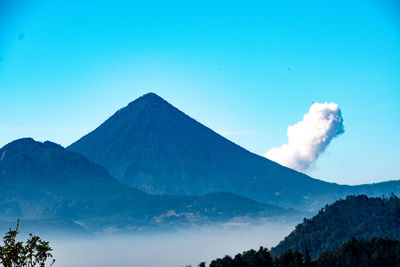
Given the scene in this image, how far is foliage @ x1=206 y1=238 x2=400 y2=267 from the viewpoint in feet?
597

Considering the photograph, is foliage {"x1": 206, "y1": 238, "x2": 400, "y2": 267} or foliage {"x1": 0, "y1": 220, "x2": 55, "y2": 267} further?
foliage {"x1": 206, "y1": 238, "x2": 400, "y2": 267}

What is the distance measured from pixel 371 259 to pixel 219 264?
40.2m

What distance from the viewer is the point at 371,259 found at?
183 meters

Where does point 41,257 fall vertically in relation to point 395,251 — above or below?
below

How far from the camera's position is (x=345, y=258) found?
186 metres

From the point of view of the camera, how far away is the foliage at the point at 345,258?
182000mm

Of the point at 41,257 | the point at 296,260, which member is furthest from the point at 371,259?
the point at 41,257

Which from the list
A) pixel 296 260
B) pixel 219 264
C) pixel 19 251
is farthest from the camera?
pixel 219 264

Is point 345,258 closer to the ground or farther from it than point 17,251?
farther from it

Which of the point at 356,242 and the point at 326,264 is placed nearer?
the point at 326,264

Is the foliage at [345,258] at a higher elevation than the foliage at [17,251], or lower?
higher

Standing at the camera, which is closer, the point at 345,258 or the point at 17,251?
the point at 17,251

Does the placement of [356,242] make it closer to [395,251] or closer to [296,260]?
[395,251]

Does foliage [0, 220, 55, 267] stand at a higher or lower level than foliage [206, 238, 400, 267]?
lower
